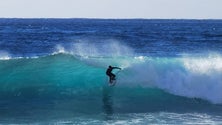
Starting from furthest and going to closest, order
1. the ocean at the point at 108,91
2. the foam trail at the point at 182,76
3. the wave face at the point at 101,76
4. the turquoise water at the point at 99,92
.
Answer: the wave face at the point at 101,76 → the foam trail at the point at 182,76 → the turquoise water at the point at 99,92 → the ocean at the point at 108,91

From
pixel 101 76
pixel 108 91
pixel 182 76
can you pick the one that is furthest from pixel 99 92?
pixel 182 76

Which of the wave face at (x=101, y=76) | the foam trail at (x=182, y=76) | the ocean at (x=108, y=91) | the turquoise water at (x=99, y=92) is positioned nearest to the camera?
the ocean at (x=108, y=91)

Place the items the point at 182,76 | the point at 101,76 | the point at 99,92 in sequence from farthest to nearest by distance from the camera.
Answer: the point at 101,76 → the point at 182,76 → the point at 99,92

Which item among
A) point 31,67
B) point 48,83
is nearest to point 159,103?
point 48,83

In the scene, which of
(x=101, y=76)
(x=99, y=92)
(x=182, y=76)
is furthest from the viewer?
(x=101, y=76)

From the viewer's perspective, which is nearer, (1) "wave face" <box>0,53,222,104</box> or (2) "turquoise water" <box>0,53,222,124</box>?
(2) "turquoise water" <box>0,53,222,124</box>

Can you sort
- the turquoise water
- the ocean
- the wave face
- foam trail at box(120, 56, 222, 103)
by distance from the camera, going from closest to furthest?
1. the ocean
2. the turquoise water
3. foam trail at box(120, 56, 222, 103)
4. the wave face

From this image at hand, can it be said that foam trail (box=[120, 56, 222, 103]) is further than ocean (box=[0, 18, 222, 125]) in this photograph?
Yes

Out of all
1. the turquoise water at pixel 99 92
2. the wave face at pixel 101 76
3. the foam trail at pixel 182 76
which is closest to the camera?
the turquoise water at pixel 99 92

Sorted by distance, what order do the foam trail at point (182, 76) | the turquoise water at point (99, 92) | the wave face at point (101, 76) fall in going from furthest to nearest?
the wave face at point (101, 76), the foam trail at point (182, 76), the turquoise water at point (99, 92)

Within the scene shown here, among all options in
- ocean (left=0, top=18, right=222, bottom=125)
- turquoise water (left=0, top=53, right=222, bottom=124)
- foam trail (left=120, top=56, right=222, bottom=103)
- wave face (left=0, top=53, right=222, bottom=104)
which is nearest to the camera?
Answer: ocean (left=0, top=18, right=222, bottom=125)

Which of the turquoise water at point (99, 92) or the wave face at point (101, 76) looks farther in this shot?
the wave face at point (101, 76)

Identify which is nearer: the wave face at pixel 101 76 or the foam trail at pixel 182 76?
the foam trail at pixel 182 76

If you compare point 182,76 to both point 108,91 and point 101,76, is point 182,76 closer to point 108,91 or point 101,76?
point 108,91
